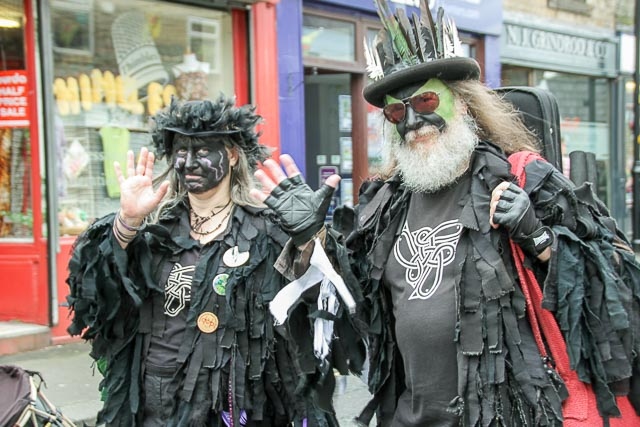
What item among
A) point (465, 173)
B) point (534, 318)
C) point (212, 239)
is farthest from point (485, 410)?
point (212, 239)

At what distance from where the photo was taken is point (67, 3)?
269 inches

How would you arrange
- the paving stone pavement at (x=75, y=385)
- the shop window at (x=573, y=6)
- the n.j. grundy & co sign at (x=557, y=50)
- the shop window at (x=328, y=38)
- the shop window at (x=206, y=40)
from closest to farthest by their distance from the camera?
the paving stone pavement at (x=75, y=385) < the shop window at (x=206, y=40) < the shop window at (x=328, y=38) < the n.j. grundy & co sign at (x=557, y=50) < the shop window at (x=573, y=6)

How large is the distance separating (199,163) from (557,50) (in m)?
10.1

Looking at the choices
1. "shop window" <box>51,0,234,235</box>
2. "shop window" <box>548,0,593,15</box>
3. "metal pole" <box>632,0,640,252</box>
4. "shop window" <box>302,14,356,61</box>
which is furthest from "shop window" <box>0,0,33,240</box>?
"shop window" <box>548,0,593,15</box>

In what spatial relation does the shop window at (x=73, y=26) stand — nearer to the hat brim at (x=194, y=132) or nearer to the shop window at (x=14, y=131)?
the shop window at (x=14, y=131)

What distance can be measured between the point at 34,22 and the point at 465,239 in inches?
204

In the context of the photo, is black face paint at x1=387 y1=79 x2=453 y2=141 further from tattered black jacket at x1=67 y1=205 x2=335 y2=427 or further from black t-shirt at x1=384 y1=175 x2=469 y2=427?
tattered black jacket at x1=67 y1=205 x2=335 y2=427

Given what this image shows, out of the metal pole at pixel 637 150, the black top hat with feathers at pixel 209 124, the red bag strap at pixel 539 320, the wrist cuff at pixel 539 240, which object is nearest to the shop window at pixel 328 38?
the metal pole at pixel 637 150

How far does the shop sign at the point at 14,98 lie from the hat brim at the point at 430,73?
4.65 metres

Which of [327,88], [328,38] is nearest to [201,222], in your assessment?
[328,38]

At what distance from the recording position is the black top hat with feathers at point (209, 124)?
3.18 metres

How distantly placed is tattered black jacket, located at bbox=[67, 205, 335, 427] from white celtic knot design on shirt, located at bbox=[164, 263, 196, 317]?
0.03m

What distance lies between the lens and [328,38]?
28.9 feet

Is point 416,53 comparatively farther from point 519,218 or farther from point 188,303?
point 188,303
